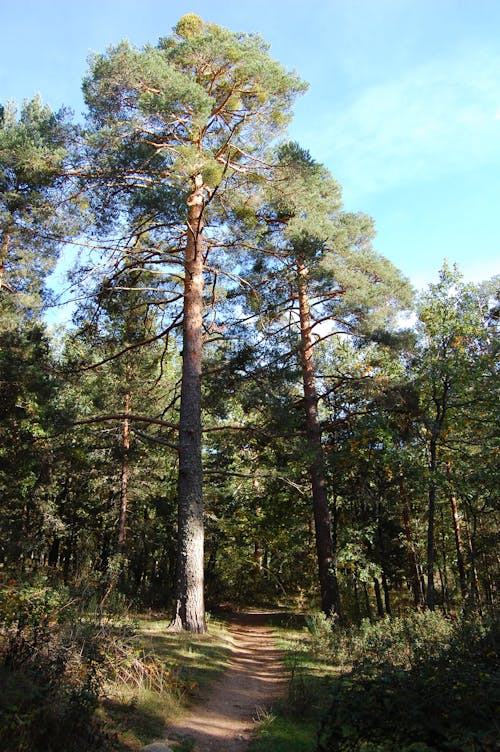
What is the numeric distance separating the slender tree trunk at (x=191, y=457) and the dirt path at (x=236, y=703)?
137 centimetres

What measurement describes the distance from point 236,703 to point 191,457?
4.91m

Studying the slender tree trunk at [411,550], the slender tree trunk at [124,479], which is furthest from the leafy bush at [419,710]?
the slender tree trunk at [124,479]

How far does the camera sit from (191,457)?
1047 centimetres

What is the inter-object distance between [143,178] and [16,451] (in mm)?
7729

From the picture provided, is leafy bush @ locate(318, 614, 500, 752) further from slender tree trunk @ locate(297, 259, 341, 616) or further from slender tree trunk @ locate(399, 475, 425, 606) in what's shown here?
slender tree trunk @ locate(399, 475, 425, 606)

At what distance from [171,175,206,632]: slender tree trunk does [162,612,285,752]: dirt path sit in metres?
1.37

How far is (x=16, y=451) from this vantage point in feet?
41.4

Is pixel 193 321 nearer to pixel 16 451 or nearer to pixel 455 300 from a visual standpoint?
pixel 16 451

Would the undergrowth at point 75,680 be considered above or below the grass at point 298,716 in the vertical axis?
above

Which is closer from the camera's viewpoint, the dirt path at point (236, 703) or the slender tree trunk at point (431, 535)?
the dirt path at point (236, 703)

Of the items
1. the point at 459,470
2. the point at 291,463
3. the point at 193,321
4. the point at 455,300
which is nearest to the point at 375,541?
the point at 291,463

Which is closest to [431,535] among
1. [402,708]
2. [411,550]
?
[411,550]

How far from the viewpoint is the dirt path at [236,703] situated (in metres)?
4.98

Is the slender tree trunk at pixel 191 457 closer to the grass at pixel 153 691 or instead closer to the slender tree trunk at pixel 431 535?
the grass at pixel 153 691
